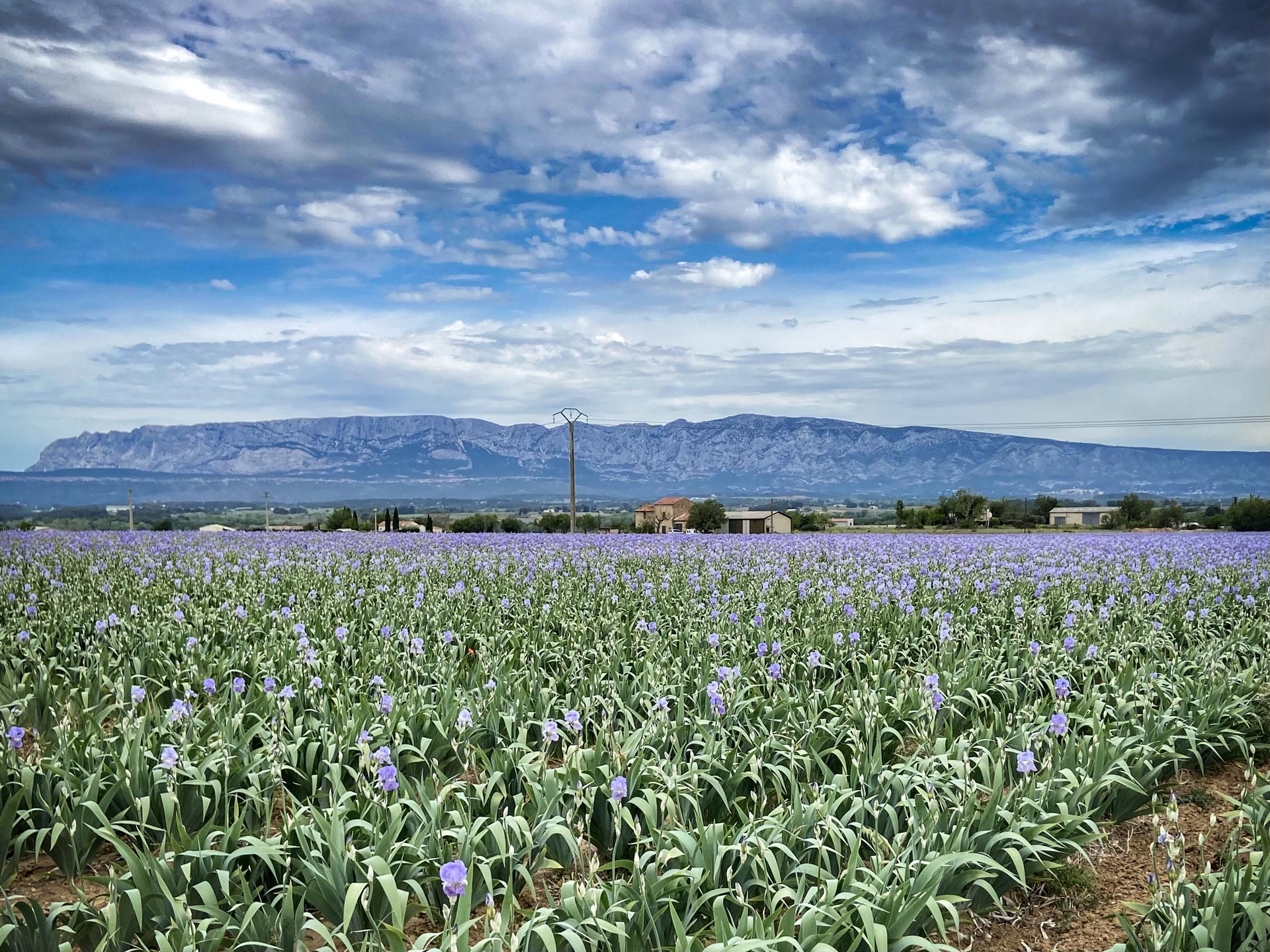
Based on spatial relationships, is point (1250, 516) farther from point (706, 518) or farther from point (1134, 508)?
point (706, 518)

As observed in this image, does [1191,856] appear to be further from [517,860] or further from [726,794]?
[517,860]

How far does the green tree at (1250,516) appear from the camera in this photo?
4878 cm

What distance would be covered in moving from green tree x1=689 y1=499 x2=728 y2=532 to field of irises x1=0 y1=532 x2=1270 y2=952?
1957 inches

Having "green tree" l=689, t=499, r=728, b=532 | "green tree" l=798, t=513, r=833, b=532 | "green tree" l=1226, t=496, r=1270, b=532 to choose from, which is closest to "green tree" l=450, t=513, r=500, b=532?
"green tree" l=689, t=499, r=728, b=532

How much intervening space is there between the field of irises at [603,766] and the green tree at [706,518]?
4972 cm

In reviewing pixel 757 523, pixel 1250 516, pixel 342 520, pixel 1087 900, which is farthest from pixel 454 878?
pixel 757 523

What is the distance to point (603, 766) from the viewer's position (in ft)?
17.3

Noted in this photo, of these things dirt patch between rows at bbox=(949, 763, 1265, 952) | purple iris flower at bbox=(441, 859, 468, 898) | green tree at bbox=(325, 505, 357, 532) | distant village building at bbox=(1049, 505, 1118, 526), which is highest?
purple iris flower at bbox=(441, 859, 468, 898)

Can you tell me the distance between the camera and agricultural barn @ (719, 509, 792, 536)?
197 feet

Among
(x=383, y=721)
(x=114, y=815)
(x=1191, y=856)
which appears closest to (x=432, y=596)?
(x=383, y=721)

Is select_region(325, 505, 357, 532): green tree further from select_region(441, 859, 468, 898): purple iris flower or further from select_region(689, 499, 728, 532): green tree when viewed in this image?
select_region(441, 859, 468, 898): purple iris flower

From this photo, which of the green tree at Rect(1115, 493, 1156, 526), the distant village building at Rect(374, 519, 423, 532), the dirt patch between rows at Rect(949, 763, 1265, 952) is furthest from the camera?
the green tree at Rect(1115, 493, 1156, 526)

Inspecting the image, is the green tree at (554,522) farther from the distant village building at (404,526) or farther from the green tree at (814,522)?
the green tree at (814,522)

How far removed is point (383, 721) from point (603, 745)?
1946 millimetres
